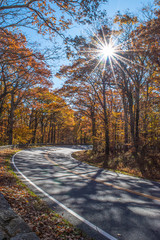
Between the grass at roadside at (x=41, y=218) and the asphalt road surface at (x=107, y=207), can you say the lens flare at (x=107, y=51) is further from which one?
the grass at roadside at (x=41, y=218)

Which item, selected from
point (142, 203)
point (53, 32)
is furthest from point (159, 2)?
point (142, 203)

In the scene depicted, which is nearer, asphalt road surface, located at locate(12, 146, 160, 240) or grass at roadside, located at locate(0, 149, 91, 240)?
grass at roadside, located at locate(0, 149, 91, 240)

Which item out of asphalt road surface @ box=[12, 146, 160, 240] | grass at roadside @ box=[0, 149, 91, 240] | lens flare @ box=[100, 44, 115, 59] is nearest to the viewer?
grass at roadside @ box=[0, 149, 91, 240]

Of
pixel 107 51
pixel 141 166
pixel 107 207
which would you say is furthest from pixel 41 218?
pixel 107 51

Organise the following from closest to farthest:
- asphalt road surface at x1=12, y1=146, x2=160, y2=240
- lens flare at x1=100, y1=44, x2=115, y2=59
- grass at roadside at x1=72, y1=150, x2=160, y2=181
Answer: asphalt road surface at x1=12, y1=146, x2=160, y2=240 → grass at roadside at x1=72, y1=150, x2=160, y2=181 → lens flare at x1=100, y1=44, x2=115, y2=59

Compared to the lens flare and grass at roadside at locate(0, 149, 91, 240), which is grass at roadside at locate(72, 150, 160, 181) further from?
the lens flare

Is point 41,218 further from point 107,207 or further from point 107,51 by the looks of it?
point 107,51

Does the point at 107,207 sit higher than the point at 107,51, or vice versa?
the point at 107,51

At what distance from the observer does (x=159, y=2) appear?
926 centimetres

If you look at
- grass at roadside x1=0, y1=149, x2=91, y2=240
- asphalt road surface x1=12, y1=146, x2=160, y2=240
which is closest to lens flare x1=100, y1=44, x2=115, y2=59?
asphalt road surface x1=12, y1=146, x2=160, y2=240

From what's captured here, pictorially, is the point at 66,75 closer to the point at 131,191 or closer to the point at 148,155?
the point at 148,155

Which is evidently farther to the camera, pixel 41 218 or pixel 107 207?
pixel 107 207

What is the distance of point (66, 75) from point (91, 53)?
3.63m

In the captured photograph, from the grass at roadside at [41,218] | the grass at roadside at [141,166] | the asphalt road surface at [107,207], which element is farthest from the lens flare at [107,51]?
the grass at roadside at [41,218]
